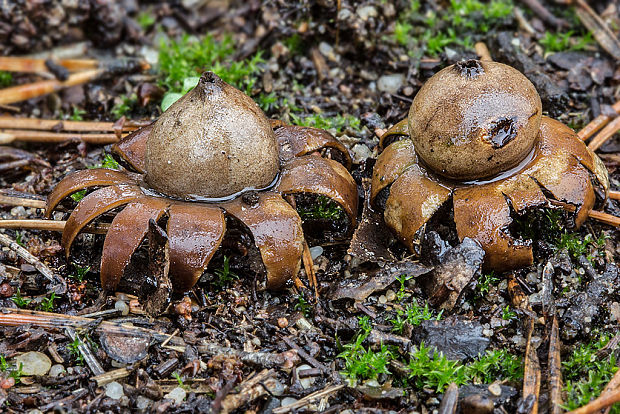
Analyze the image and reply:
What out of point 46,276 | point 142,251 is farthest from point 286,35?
point 46,276

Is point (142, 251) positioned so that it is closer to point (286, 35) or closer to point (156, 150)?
point (156, 150)

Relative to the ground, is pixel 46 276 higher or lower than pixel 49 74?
lower

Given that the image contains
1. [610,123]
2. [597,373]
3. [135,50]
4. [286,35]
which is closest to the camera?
[597,373]

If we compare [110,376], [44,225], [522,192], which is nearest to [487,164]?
[522,192]

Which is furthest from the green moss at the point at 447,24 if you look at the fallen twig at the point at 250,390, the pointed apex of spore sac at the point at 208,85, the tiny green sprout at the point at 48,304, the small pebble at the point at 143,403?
the small pebble at the point at 143,403

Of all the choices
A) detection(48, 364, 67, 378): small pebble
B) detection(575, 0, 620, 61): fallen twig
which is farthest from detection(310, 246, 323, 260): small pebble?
detection(575, 0, 620, 61): fallen twig
